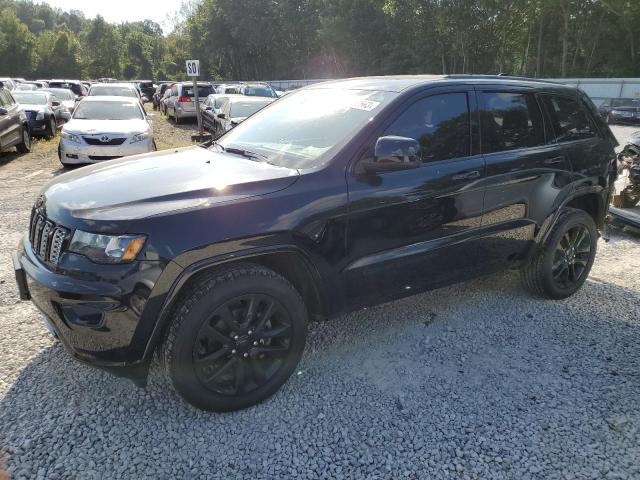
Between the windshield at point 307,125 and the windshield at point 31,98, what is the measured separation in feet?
43.0

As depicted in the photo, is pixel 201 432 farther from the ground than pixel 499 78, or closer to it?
closer to it

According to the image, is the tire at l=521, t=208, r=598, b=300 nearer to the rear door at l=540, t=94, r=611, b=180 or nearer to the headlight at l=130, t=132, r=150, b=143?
the rear door at l=540, t=94, r=611, b=180

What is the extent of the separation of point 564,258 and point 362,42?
158 ft

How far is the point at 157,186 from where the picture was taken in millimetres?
2668

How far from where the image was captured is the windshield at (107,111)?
10016mm

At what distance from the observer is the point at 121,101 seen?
35.5ft

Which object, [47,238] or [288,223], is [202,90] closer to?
[47,238]

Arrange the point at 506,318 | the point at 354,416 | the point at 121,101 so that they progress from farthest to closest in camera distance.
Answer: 1. the point at 121,101
2. the point at 506,318
3. the point at 354,416

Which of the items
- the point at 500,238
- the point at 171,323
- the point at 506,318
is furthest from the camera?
the point at 506,318

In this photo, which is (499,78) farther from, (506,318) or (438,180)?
(506,318)

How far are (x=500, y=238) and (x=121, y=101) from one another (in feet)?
32.0

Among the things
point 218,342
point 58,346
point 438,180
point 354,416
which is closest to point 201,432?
point 218,342

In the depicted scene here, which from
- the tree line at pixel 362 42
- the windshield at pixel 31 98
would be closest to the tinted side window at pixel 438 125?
the windshield at pixel 31 98

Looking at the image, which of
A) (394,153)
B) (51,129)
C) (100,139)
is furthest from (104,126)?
(394,153)
